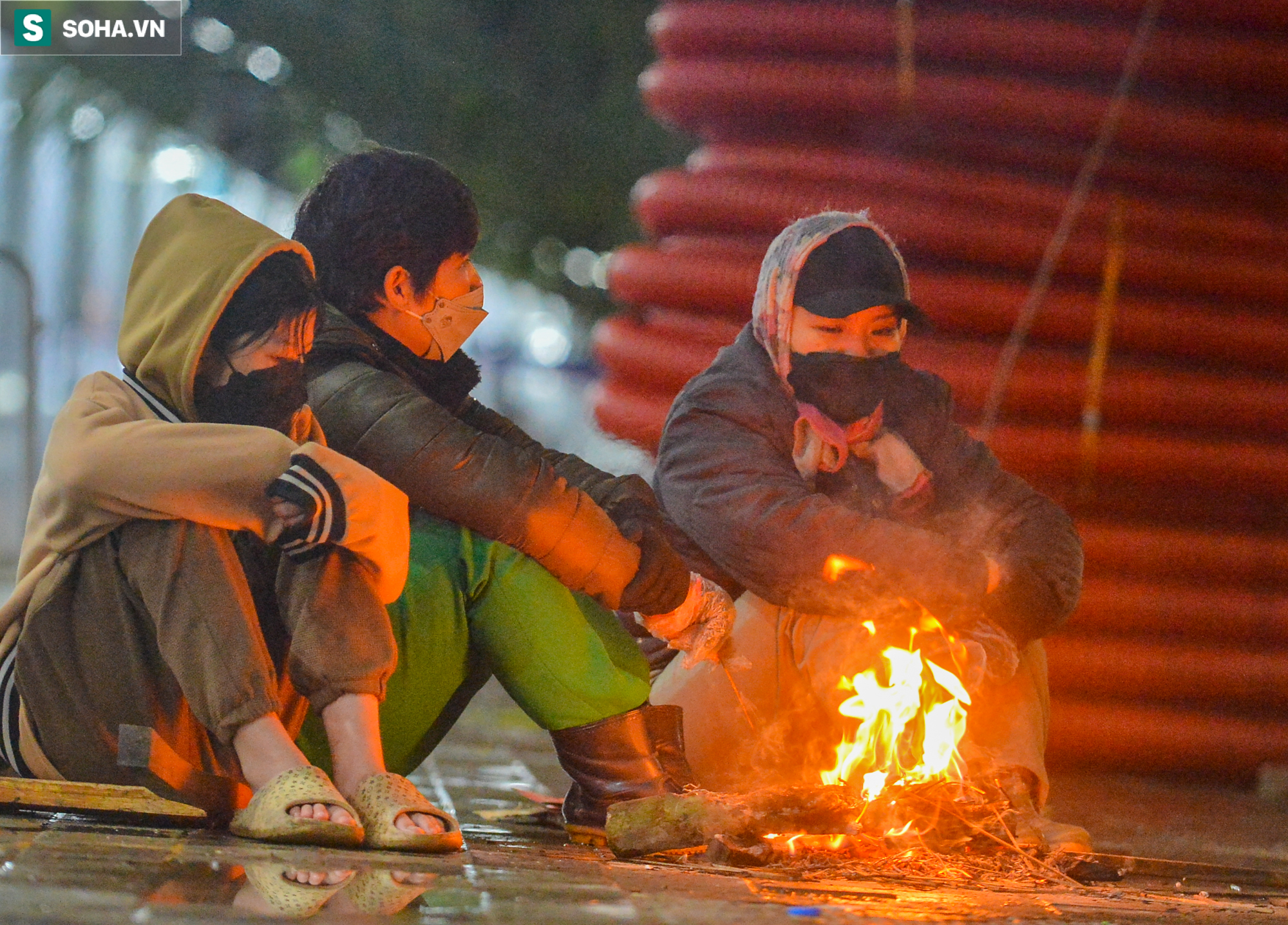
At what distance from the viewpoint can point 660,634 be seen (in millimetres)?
2973

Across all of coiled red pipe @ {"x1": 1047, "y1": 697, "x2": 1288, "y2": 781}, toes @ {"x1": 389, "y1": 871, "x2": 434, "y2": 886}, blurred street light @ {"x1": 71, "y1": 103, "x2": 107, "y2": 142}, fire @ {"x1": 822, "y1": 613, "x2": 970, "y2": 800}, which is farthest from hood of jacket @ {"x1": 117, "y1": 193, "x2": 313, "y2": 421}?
blurred street light @ {"x1": 71, "y1": 103, "x2": 107, "y2": 142}

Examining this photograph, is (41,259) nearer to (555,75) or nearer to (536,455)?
(555,75)

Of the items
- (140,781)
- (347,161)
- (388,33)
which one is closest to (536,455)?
(347,161)

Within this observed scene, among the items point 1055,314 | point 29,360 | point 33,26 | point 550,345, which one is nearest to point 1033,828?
point 1055,314

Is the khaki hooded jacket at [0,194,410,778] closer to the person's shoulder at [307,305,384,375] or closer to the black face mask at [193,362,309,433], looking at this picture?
the black face mask at [193,362,309,433]

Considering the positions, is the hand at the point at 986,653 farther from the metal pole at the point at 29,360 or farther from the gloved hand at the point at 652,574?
the metal pole at the point at 29,360

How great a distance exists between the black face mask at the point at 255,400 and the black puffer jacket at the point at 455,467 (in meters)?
0.11

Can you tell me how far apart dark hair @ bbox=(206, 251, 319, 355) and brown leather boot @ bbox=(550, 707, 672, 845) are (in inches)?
33.9

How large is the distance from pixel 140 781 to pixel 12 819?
202mm

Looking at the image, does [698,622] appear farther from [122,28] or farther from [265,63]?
[265,63]

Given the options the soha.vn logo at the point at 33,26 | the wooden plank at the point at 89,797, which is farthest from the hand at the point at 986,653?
the soha.vn logo at the point at 33,26

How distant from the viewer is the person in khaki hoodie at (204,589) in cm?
232

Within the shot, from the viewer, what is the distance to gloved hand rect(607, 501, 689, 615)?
281 centimetres

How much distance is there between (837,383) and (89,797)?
1.62m
